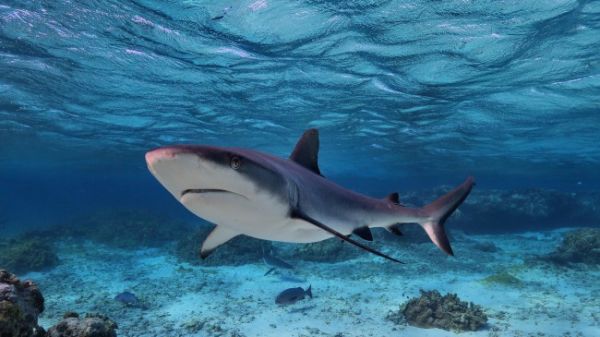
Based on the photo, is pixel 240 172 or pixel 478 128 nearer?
pixel 240 172

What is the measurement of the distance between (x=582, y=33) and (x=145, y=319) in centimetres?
1530

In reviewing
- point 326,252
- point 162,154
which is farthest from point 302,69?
point 162,154

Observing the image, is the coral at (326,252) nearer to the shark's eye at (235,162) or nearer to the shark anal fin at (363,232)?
the shark anal fin at (363,232)

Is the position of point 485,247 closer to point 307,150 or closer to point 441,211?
point 441,211

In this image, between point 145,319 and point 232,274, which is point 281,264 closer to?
point 232,274

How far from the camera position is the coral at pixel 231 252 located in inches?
616

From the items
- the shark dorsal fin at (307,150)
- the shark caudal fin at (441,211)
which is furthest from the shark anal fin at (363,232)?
the shark caudal fin at (441,211)

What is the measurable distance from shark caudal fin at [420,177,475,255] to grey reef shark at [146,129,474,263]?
0.20 m

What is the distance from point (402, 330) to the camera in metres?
8.26

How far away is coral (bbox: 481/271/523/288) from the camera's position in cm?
1181

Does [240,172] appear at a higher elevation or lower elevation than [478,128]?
lower

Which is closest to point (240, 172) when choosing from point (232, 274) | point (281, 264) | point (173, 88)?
A: point (281, 264)

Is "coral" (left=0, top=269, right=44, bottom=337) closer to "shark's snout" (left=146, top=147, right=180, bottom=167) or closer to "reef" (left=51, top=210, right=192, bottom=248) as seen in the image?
"shark's snout" (left=146, top=147, right=180, bottom=167)

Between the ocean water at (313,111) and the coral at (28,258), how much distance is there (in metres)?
0.07
